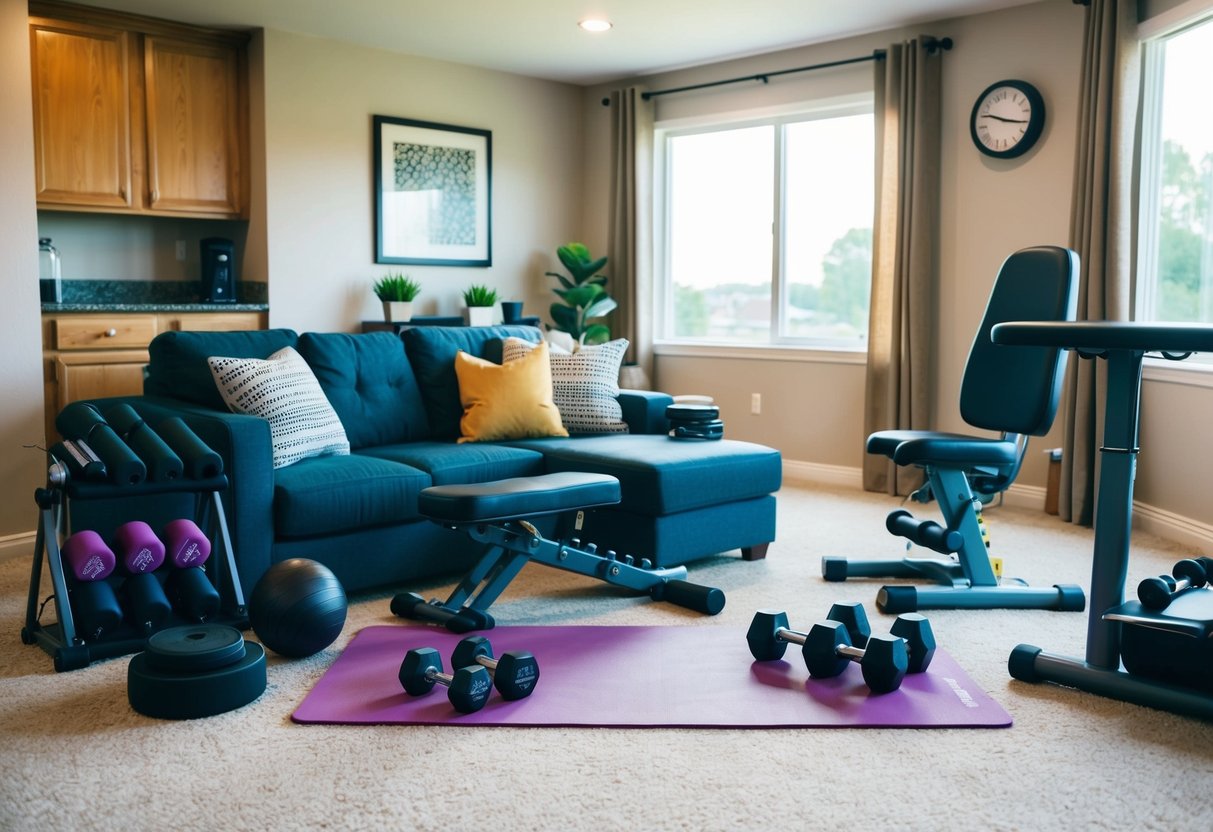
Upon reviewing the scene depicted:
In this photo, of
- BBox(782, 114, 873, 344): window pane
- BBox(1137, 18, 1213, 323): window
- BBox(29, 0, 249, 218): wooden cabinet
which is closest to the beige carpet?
BBox(1137, 18, 1213, 323): window

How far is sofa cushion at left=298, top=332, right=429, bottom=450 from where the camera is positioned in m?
4.02

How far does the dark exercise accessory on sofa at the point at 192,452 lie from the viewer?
9.50 ft

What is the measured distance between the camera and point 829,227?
19.6 feet

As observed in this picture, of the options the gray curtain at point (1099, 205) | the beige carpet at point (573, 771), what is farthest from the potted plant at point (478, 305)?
the beige carpet at point (573, 771)

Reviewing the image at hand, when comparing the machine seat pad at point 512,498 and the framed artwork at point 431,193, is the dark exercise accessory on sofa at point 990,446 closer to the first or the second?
the machine seat pad at point 512,498

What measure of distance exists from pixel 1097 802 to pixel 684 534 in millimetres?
1845

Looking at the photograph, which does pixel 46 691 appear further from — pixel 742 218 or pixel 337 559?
pixel 742 218

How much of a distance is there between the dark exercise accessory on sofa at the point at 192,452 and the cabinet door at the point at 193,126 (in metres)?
2.84

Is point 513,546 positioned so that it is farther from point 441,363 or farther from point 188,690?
point 441,363

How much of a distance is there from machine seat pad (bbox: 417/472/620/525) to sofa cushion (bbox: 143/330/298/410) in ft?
3.43

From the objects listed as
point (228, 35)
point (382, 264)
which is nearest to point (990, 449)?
point (382, 264)

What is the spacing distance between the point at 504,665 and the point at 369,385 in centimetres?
190

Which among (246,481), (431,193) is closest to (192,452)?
(246,481)

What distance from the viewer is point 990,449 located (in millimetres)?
3443
